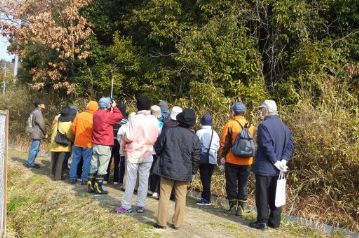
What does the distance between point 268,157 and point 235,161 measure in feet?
3.33

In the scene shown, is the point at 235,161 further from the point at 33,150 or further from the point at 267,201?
the point at 33,150

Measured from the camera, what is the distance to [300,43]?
12.2m

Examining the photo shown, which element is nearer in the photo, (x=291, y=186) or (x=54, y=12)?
(x=291, y=186)

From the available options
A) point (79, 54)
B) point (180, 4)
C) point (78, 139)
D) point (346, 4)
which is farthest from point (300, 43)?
point (79, 54)

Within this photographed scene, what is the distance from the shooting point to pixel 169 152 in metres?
6.59

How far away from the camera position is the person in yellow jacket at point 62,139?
10.2 meters

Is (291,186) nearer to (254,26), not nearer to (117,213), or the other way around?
(117,213)

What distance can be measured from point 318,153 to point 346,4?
5.60 m

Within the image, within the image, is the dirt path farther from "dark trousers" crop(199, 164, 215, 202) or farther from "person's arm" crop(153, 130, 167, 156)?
"person's arm" crop(153, 130, 167, 156)

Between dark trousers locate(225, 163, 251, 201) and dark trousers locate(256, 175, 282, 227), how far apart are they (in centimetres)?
74

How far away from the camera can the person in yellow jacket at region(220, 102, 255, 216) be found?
7.84 metres

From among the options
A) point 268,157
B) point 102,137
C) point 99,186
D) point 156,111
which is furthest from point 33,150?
point 268,157

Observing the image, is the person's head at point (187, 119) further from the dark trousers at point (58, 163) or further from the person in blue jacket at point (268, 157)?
the dark trousers at point (58, 163)

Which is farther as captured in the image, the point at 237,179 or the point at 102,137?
the point at 102,137
